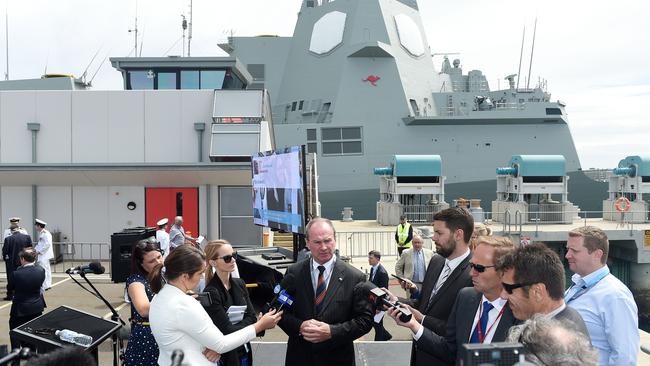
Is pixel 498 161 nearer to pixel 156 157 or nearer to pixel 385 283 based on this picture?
pixel 156 157

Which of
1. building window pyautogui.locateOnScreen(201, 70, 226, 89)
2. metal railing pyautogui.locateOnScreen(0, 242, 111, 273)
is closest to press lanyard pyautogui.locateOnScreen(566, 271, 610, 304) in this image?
metal railing pyautogui.locateOnScreen(0, 242, 111, 273)

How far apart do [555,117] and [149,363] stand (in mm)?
44130

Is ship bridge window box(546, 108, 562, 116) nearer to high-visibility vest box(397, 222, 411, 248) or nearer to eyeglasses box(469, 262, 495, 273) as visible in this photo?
high-visibility vest box(397, 222, 411, 248)

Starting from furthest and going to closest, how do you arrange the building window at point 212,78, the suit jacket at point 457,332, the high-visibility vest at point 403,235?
the building window at point 212,78 → the high-visibility vest at point 403,235 → the suit jacket at point 457,332

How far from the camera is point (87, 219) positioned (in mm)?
16484

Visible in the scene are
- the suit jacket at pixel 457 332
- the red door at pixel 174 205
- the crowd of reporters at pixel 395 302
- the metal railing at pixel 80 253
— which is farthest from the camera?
the red door at pixel 174 205

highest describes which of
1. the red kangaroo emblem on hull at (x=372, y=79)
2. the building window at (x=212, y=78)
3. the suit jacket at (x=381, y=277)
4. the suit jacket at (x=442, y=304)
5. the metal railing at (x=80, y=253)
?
the red kangaroo emblem on hull at (x=372, y=79)

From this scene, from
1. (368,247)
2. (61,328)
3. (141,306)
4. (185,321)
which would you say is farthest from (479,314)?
(368,247)

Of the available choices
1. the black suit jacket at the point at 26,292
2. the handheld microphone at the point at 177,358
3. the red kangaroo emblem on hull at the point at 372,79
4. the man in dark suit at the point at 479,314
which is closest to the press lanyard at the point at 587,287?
the man in dark suit at the point at 479,314

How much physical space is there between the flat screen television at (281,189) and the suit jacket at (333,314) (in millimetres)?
4227

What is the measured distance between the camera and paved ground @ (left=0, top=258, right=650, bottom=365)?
319 inches

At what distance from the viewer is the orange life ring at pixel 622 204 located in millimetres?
25141

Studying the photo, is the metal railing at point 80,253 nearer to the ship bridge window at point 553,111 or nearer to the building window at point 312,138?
the building window at point 312,138

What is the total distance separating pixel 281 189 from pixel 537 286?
769cm
